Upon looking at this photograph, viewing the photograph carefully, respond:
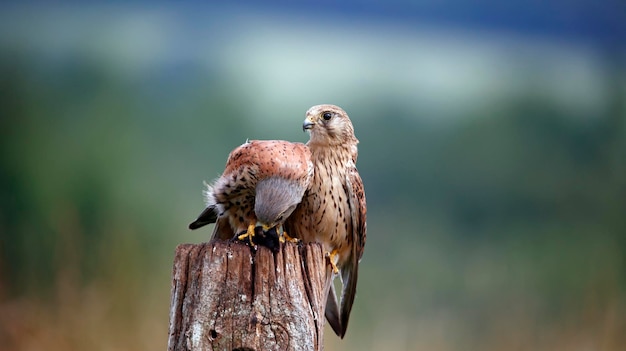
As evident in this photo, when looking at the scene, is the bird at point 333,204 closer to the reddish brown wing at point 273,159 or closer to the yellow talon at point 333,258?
the yellow talon at point 333,258

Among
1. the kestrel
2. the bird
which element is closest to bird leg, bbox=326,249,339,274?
the bird

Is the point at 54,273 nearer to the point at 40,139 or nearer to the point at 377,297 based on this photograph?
the point at 40,139

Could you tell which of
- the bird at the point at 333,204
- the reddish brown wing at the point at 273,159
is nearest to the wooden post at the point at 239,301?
the reddish brown wing at the point at 273,159

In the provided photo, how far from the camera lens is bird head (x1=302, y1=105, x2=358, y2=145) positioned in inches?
95.4

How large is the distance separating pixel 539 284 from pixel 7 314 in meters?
2.62

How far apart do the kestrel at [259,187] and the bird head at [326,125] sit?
25 cm

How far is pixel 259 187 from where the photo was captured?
2.00 meters

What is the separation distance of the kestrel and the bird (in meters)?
0.20

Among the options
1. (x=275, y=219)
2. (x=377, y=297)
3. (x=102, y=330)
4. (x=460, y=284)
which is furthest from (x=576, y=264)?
(x=102, y=330)

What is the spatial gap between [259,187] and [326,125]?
0.54 m

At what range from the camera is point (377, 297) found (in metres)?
3.29

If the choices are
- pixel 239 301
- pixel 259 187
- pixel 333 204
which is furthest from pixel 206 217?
pixel 239 301

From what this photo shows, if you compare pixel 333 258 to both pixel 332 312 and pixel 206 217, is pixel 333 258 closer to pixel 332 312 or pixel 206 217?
pixel 332 312

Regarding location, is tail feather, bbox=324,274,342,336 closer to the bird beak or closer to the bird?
the bird
